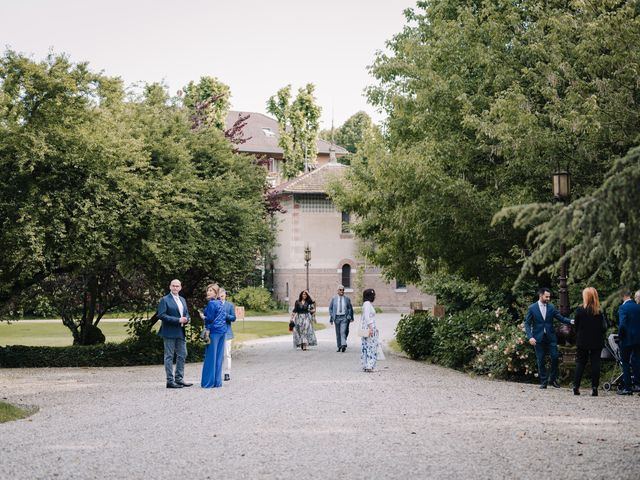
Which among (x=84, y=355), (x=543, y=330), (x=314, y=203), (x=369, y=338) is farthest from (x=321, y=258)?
(x=543, y=330)

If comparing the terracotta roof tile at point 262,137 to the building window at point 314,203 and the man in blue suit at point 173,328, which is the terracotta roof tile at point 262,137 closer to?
the building window at point 314,203

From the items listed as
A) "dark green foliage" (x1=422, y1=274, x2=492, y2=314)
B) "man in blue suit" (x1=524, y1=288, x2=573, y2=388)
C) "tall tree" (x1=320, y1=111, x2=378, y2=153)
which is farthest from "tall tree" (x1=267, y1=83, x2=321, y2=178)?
"man in blue suit" (x1=524, y1=288, x2=573, y2=388)

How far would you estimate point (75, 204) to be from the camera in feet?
65.4

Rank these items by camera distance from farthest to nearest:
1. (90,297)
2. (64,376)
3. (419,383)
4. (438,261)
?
(90,297) < (438,261) < (64,376) < (419,383)

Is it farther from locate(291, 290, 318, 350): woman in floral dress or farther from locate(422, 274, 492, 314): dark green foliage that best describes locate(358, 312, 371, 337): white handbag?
locate(291, 290, 318, 350): woman in floral dress

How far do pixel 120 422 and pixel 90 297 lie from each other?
15.1 metres

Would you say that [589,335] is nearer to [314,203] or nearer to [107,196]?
[107,196]

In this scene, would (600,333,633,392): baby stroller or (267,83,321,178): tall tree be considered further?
(267,83,321,178): tall tree

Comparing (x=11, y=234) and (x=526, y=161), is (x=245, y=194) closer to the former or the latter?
(x=11, y=234)

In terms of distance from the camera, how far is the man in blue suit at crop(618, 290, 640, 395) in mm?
14391

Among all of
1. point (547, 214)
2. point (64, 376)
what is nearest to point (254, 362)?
point (64, 376)

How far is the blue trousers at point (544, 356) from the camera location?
1566 centimetres

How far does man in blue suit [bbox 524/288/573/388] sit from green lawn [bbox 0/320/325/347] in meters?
20.4

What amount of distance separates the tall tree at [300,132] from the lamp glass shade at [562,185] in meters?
62.9
